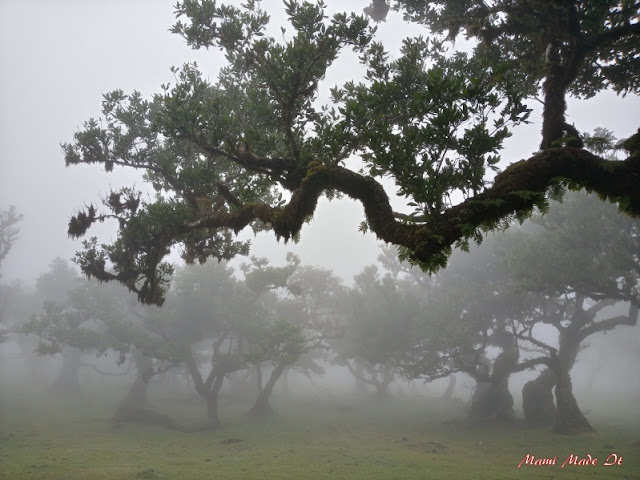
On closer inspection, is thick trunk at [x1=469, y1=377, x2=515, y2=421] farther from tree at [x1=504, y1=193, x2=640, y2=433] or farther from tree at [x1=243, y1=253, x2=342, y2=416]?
tree at [x1=243, y1=253, x2=342, y2=416]

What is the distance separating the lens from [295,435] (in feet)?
90.9

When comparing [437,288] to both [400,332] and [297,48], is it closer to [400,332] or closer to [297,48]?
[400,332]

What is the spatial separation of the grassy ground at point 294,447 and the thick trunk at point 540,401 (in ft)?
7.90

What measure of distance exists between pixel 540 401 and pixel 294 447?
70.3 feet

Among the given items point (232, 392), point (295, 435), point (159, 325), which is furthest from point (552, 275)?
point (232, 392)

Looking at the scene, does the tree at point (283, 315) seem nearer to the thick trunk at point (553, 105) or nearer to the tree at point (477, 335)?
the tree at point (477, 335)

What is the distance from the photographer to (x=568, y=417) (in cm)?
2542

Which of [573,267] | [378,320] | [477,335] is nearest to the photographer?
[573,267]

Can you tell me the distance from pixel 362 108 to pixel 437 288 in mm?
40346

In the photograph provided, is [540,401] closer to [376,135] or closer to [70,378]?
[376,135]

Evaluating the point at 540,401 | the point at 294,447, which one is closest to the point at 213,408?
the point at 294,447

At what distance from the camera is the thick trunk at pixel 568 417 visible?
25.1 m

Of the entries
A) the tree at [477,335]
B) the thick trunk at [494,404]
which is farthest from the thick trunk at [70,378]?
the thick trunk at [494,404]

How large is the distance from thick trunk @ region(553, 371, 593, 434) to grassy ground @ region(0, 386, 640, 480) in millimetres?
1182
